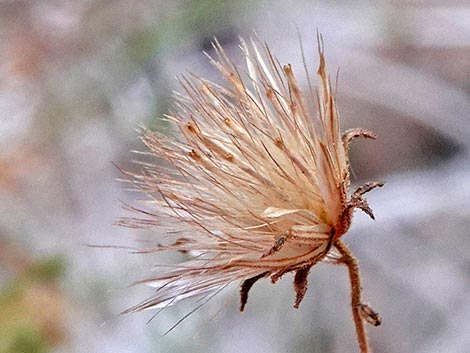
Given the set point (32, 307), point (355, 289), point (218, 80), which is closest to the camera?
point (355, 289)

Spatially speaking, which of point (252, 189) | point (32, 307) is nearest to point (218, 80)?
point (32, 307)

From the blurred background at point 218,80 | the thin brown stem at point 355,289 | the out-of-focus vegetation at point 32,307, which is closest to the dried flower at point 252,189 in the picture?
the thin brown stem at point 355,289

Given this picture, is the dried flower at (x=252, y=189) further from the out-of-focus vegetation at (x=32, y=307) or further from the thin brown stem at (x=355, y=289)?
the out-of-focus vegetation at (x=32, y=307)

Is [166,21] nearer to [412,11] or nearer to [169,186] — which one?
[412,11]

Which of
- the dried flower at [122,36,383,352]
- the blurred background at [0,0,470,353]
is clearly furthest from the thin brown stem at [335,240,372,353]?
the blurred background at [0,0,470,353]

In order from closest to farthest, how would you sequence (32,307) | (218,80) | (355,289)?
1. (355,289)
2. (32,307)
3. (218,80)

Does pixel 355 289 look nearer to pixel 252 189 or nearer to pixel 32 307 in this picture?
pixel 252 189

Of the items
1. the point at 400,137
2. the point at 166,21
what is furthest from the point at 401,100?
the point at 166,21
